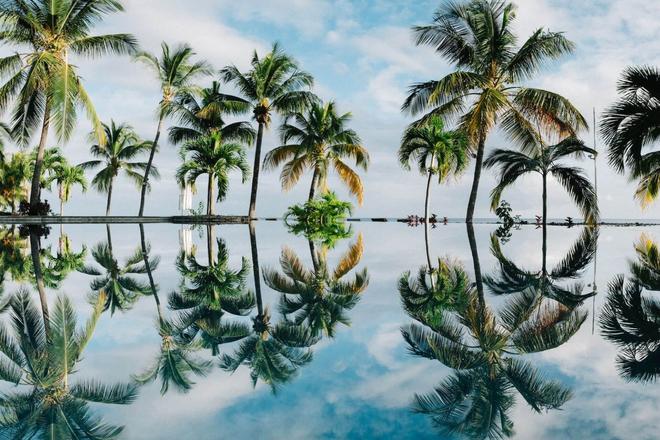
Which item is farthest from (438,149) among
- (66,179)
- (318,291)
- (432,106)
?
(66,179)

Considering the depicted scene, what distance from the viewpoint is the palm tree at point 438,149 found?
23.4 m

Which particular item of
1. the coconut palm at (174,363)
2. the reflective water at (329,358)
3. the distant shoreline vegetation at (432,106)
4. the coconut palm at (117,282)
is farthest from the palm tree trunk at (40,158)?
the coconut palm at (174,363)

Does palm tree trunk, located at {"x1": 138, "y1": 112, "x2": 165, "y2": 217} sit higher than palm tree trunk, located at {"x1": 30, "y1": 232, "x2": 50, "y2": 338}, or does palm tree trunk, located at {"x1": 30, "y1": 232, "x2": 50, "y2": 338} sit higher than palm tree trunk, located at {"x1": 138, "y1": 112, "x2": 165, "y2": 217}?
palm tree trunk, located at {"x1": 138, "y1": 112, "x2": 165, "y2": 217}

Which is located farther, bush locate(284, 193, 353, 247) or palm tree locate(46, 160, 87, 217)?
palm tree locate(46, 160, 87, 217)

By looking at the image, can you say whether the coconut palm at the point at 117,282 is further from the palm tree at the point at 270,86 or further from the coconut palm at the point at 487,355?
the palm tree at the point at 270,86

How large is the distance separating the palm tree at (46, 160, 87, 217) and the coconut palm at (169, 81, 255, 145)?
10.7 metres

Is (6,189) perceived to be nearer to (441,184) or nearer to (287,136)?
(287,136)

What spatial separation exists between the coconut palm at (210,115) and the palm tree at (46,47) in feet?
23.2

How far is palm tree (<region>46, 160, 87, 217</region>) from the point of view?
127ft

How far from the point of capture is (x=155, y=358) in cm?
340

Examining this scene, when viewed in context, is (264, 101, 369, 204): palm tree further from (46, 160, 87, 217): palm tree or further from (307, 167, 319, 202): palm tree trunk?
(46, 160, 87, 217): palm tree

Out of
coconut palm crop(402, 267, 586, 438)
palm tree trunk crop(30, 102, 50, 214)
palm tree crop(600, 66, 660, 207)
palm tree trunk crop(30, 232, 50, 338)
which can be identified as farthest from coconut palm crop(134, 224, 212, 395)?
palm tree trunk crop(30, 102, 50, 214)

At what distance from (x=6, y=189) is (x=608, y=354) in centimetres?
3638

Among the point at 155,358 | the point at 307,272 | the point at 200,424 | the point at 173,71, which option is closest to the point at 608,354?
the point at 200,424
